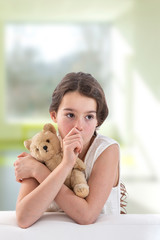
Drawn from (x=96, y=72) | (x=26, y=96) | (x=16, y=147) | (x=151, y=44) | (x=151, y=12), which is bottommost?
(x=16, y=147)

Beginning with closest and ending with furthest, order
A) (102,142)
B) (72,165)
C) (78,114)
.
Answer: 1. (72,165)
2. (78,114)
3. (102,142)

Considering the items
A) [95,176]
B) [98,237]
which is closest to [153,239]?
[98,237]

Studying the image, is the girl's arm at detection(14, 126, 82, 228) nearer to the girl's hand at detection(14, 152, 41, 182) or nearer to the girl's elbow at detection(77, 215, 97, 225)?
the girl's hand at detection(14, 152, 41, 182)

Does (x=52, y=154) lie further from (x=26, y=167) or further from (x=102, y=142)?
(x=102, y=142)

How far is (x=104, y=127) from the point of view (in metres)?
10.5

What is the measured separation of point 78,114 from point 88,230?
17.1 inches

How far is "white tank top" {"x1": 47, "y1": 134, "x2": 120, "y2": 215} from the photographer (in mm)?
1551

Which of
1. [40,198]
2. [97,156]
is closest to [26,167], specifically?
[40,198]

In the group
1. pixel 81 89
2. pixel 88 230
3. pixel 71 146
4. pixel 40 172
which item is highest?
pixel 81 89

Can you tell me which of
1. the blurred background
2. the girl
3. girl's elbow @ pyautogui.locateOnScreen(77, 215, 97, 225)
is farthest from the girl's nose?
the blurred background

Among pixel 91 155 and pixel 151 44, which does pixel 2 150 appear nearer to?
pixel 151 44

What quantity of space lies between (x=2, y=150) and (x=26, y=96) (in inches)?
98.3

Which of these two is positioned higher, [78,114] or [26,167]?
[78,114]

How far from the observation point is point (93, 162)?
155cm
